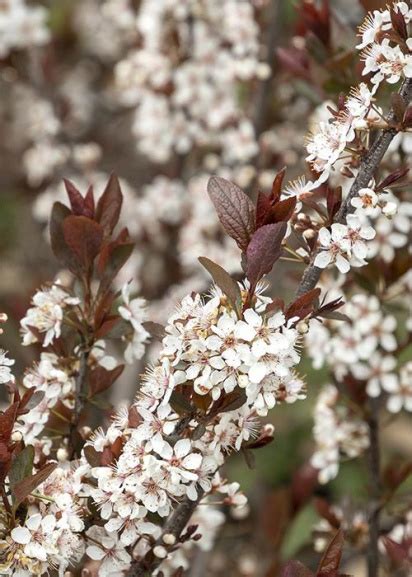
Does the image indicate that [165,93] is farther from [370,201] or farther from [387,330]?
[370,201]

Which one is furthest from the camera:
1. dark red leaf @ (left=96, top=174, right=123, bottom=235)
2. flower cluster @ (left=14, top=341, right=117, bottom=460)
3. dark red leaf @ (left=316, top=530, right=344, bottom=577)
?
dark red leaf @ (left=96, top=174, right=123, bottom=235)

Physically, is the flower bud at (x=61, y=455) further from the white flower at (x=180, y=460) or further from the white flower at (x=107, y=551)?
the white flower at (x=180, y=460)

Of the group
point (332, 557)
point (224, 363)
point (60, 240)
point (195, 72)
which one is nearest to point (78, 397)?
point (60, 240)

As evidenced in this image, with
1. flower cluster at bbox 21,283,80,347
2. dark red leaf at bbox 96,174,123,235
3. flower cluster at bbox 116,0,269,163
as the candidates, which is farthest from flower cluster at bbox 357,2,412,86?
flower cluster at bbox 116,0,269,163

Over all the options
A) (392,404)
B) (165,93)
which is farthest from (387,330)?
(165,93)

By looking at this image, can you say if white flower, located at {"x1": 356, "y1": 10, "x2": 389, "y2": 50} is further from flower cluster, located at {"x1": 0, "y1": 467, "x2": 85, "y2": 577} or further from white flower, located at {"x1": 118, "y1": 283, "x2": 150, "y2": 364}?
flower cluster, located at {"x1": 0, "y1": 467, "x2": 85, "y2": 577}

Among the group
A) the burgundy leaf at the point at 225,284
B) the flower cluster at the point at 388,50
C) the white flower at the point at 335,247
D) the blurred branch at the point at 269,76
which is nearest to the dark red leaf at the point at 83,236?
the burgundy leaf at the point at 225,284
